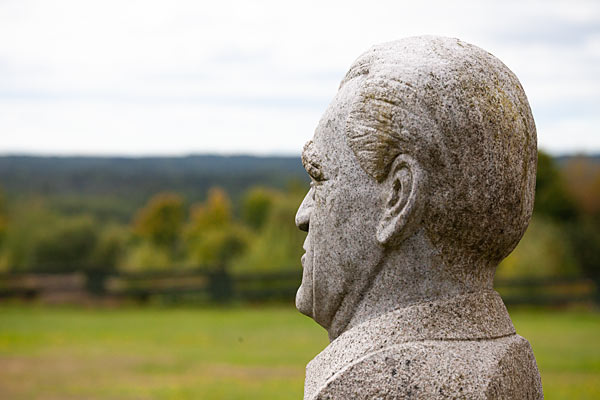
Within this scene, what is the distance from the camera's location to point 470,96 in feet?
9.20

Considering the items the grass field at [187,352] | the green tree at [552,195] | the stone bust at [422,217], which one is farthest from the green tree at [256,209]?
the stone bust at [422,217]

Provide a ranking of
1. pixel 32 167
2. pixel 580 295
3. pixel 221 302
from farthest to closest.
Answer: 1. pixel 32 167
2. pixel 221 302
3. pixel 580 295

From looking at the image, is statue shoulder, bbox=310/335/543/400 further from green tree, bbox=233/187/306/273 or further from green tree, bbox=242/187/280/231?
green tree, bbox=242/187/280/231

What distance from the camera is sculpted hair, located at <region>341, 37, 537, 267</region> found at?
2791mm

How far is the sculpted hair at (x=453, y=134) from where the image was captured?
110 inches

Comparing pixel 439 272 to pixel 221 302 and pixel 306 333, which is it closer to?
pixel 306 333

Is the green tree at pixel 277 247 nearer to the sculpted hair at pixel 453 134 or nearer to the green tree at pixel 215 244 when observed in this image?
the green tree at pixel 215 244

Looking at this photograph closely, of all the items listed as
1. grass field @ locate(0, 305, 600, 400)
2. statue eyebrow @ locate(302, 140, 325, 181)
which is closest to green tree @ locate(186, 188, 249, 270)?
grass field @ locate(0, 305, 600, 400)

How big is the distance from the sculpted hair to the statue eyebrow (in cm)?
20

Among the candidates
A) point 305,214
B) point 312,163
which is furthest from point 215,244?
point 312,163

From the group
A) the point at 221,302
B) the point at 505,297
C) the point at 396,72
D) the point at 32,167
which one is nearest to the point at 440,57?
the point at 396,72

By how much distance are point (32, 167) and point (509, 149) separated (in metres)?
53.9

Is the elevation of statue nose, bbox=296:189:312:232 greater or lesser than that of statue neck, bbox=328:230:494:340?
greater

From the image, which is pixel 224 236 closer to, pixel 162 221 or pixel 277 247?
pixel 277 247
